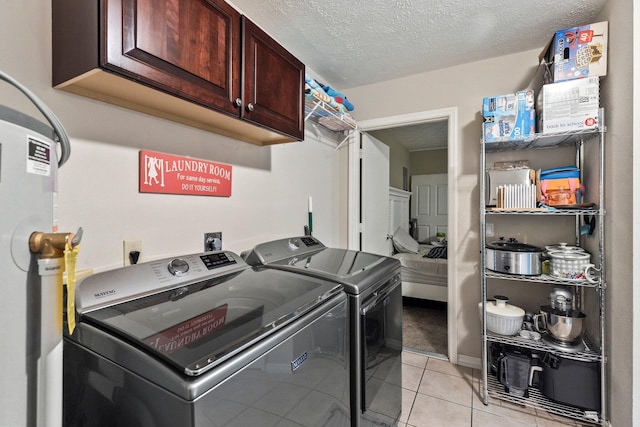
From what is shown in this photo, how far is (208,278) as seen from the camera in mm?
1203

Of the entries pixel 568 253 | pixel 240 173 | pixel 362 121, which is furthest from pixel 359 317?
pixel 362 121

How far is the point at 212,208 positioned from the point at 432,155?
17.0ft

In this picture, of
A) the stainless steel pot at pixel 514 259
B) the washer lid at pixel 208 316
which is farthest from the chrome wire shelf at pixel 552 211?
the washer lid at pixel 208 316

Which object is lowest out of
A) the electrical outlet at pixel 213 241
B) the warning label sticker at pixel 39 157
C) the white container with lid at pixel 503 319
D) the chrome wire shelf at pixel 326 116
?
the white container with lid at pixel 503 319

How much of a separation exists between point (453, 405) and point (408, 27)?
96.7 inches

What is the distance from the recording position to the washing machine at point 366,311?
125 centimetres

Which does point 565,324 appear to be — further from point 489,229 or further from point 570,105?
point 570,105

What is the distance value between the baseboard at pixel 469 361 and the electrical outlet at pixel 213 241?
213 centimetres

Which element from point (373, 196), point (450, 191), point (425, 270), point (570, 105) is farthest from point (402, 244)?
point (570, 105)

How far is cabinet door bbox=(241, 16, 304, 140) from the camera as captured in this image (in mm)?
1329

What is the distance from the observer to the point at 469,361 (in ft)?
7.73

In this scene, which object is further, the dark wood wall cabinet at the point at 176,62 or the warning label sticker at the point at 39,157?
the dark wood wall cabinet at the point at 176,62

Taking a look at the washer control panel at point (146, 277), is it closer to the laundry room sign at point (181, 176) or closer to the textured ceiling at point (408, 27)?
the laundry room sign at point (181, 176)

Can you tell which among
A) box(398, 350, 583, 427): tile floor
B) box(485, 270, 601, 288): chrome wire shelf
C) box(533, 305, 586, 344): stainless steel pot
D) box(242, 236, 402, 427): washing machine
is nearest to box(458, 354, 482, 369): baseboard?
box(398, 350, 583, 427): tile floor
